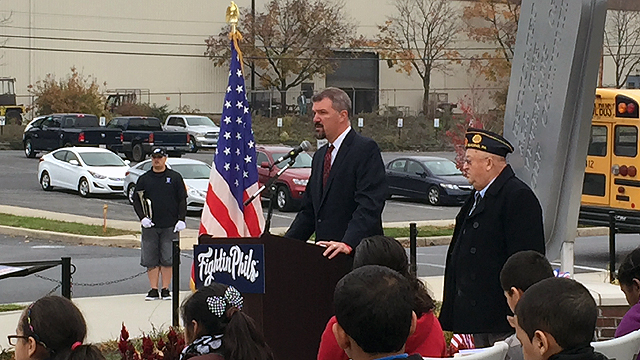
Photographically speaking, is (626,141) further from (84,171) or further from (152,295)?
(84,171)

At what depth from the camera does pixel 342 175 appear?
20.3ft

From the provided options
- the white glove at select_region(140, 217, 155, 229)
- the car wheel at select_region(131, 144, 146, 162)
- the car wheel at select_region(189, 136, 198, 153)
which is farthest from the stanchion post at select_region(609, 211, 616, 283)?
the car wheel at select_region(189, 136, 198, 153)

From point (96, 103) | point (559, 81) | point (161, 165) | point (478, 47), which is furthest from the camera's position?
point (478, 47)

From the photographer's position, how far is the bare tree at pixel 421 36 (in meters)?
56.8

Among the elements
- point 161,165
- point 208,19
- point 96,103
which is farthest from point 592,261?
point 208,19

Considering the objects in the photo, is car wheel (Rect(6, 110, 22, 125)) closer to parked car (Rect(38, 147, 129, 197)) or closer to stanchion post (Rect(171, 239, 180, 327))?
parked car (Rect(38, 147, 129, 197))

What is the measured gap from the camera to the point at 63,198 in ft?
88.1

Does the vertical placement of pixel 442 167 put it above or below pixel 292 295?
below

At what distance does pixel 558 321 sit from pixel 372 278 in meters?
0.76

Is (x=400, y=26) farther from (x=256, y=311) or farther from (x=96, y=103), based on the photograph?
(x=256, y=311)

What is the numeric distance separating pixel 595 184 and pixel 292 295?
43.3 feet

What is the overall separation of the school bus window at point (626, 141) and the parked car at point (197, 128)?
29.4 m

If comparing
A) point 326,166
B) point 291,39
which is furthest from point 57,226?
point 291,39

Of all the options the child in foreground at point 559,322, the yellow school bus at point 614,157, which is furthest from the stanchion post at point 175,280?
the yellow school bus at point 614,157
